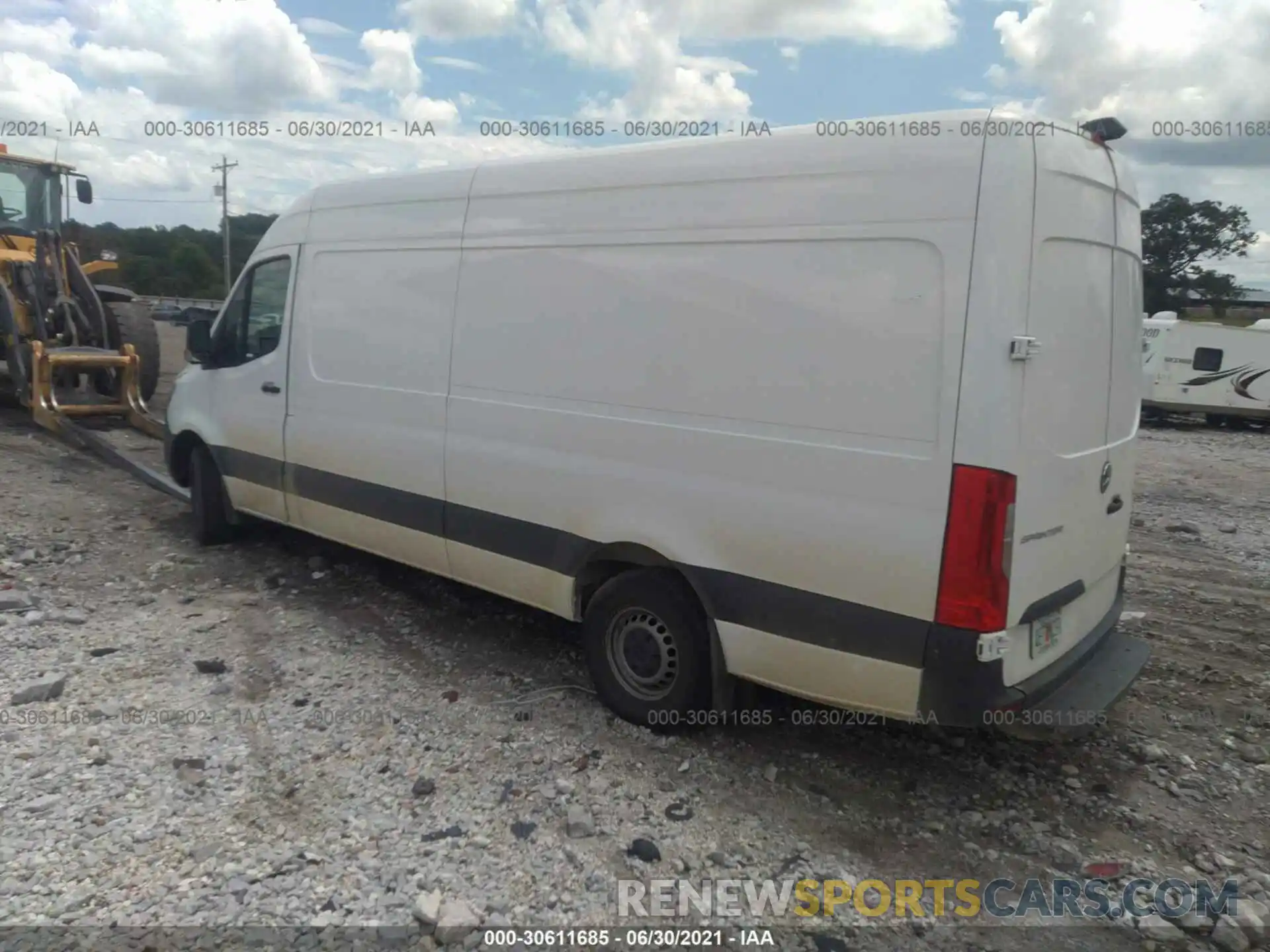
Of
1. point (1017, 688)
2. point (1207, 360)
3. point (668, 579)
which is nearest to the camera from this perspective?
point (1017, 688)

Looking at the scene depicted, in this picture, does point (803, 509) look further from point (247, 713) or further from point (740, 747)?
point (247, 713)

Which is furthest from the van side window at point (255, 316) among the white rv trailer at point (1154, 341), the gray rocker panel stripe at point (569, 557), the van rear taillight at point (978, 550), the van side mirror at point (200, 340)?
the white rv trailer at point (1154, 341)

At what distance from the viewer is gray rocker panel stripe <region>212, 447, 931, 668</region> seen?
141 inches

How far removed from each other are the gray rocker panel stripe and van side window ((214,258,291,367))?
26.9 inches

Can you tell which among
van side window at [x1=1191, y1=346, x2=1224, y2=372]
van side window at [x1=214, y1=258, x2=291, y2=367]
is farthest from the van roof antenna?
van side window at [x1=1191, y1=346, x2=1224, y2=372]

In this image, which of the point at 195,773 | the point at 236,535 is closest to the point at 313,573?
the point at 236,535

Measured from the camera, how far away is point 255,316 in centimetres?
645

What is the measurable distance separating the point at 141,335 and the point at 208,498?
281 inches

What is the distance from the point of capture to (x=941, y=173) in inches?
131

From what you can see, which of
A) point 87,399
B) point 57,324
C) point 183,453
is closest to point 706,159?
point 183,453

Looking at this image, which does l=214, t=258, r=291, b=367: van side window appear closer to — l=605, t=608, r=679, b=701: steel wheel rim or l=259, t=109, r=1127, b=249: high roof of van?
l=259, t=109, r=1127, b=249: high roof of van

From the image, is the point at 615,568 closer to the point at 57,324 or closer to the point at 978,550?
the point at 978,550

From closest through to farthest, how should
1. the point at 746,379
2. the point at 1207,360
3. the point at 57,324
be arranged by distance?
the point at 746,379 → the point at 57,324 → the point at 1207,360

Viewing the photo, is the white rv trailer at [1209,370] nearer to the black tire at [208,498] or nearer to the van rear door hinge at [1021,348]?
the black tire at [208,498]
